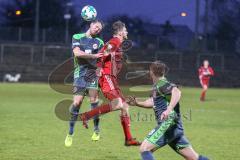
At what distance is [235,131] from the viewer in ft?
57.4

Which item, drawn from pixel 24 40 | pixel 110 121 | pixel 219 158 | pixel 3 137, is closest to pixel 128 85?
pixel 110 121

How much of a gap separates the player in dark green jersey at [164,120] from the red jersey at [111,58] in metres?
3.74

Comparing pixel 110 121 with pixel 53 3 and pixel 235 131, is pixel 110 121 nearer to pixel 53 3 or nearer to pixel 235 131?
pixel 235 131

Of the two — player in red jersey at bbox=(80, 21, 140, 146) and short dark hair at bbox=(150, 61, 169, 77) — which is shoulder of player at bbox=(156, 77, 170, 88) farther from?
player in red jersey at bbox=(80, 21, 140, 146)

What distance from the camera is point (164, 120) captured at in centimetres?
923

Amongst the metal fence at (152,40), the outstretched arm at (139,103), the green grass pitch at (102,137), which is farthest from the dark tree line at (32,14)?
the outstretched arm at (139,103)

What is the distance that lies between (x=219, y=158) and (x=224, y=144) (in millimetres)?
2342

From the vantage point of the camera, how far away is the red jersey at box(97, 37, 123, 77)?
13172mm

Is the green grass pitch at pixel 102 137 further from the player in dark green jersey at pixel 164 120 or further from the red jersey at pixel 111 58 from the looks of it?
the player in dark green jersey at pixel 164 120

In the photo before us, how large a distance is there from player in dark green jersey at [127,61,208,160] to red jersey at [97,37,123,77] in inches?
147

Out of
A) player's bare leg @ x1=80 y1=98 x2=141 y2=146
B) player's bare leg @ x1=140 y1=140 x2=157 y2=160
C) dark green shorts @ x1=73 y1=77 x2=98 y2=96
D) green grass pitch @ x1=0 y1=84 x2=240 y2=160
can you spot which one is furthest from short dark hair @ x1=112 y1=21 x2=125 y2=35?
player's bare leg @ x1=140 y1=140 x2=157 y2=160

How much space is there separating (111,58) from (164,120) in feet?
14.7

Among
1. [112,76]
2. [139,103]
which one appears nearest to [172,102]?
[139,103]

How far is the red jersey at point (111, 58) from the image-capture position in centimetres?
1317
